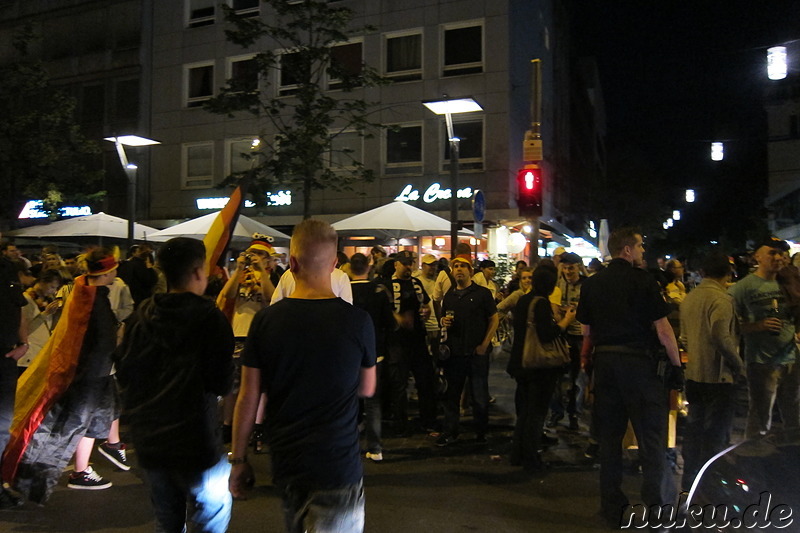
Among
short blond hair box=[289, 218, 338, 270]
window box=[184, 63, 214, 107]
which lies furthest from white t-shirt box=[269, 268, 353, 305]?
window box=[184, 63, 214, 107]

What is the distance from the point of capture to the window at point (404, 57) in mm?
22453

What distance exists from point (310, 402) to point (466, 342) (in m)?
4.38

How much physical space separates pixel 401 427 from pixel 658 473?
3.55 metres

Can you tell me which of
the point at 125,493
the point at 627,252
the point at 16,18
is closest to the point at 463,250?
the point at 627,252

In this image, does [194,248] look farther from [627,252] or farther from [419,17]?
[419,17]

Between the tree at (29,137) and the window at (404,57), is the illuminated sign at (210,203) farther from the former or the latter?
the window at (404,57)

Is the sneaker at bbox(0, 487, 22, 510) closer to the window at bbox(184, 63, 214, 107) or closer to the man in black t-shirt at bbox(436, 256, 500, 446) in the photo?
the man in black t-shirt at bbox(436, 256, 500, 446)

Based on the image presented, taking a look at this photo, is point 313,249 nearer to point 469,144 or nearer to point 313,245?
point 313,245

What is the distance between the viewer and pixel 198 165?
84.4 ft

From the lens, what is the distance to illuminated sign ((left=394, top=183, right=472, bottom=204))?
21.5 m

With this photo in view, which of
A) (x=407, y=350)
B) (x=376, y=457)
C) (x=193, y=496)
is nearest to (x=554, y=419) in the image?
(x=407, y=350)

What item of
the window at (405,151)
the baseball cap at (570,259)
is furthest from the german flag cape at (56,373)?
the window at (405,151)

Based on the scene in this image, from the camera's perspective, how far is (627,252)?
15.9 feet

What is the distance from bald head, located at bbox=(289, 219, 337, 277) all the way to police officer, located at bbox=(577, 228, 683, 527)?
263 centimetres
